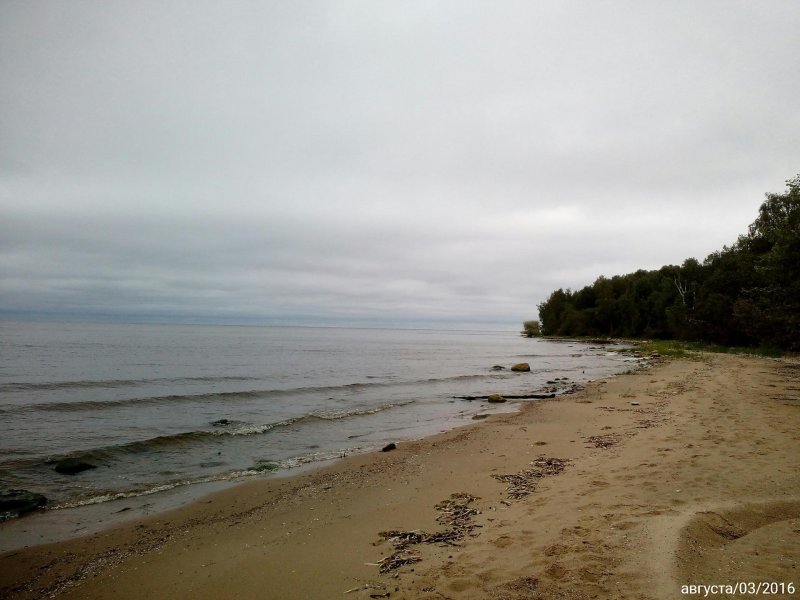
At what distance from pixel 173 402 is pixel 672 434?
70.4ft

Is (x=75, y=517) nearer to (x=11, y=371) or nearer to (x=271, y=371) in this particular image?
(x=271, y=371)

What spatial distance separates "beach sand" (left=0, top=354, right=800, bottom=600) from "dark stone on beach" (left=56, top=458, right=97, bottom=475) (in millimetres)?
4840

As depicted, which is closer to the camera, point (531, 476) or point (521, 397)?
point (531, 476)

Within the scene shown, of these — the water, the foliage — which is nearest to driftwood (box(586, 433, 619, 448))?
the water

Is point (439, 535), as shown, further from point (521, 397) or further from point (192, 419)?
point (521, 397)

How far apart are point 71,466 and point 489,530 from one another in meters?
11.5

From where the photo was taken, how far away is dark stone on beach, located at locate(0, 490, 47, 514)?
827cm

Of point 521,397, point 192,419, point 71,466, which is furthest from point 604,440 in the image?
point 192,419

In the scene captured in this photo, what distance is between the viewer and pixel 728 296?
47781mm

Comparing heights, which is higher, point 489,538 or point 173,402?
point 489,538

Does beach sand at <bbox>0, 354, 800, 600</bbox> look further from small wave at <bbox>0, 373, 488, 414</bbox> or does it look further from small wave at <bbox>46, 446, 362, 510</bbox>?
small wave at <bbox>0, 373, 488, 414</bbox>

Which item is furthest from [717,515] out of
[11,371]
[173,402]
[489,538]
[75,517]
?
[11,371]

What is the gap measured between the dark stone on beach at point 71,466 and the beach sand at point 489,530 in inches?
191

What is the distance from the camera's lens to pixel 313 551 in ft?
19.4
